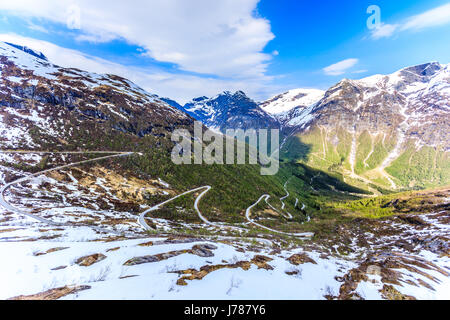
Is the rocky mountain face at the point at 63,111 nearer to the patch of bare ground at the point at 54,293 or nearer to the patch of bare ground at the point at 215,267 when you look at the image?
the patch of bare ground at the point at 54,293

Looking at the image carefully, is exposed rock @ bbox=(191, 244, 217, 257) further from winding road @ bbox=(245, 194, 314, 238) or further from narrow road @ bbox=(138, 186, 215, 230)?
winding road @ bbox=(245, 194, 314, 238)

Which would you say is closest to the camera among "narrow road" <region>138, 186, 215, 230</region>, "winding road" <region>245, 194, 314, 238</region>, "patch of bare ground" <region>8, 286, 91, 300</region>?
"patch of bare ground" <region>8, 286, 91, 300</region>

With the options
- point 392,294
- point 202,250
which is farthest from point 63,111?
point 392,294

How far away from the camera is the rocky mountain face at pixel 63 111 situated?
79625mm

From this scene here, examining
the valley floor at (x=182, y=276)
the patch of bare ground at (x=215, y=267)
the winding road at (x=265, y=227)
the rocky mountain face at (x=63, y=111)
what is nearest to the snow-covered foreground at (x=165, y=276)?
the valley floor at (x=182, y=276)

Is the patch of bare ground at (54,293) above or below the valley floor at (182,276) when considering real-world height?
above

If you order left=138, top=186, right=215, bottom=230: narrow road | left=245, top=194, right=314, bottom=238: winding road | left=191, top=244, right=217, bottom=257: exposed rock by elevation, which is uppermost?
left=191, top=244, right=217, bottom=257: exposed rock

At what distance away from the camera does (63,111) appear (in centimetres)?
9856

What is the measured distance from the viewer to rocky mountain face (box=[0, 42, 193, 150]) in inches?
3135

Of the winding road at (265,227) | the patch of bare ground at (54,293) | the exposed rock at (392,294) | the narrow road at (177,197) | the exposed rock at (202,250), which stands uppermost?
the patch of bare ground at (54,293)

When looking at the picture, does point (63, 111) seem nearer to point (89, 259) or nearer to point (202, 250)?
point (89, 259)

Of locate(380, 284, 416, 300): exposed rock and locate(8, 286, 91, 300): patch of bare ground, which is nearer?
locate(8, 286, 91, 300): patch of bare ground

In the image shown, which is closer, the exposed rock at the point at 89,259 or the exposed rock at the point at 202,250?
the exposed rock at the point at 89,259

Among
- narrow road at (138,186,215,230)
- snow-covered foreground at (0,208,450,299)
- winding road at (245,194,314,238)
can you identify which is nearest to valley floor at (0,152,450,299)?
snow-covered foreground at (0,208,450,299)
